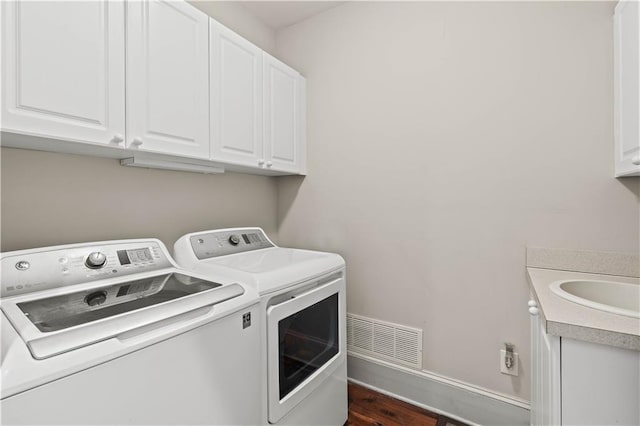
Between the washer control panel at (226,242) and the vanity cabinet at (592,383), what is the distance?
1495mm

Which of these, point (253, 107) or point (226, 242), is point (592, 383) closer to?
point (226, 242)

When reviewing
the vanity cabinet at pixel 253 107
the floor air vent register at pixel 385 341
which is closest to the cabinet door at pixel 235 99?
the vanity cabinet at pixel 253 107

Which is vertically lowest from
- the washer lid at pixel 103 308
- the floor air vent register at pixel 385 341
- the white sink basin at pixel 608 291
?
the floor air vent register at pixel 385 341

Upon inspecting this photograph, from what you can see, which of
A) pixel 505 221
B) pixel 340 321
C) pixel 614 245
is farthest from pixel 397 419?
pixel 614 245

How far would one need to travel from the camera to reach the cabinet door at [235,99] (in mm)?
1591

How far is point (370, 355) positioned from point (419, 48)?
1.98m

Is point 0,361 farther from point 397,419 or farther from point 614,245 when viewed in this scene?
point 614,245

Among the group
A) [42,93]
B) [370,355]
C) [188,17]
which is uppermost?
[188,17]

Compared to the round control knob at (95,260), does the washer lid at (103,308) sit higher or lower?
lower

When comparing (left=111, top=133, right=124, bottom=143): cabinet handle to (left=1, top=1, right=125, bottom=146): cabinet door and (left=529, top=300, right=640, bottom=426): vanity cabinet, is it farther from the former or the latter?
(left=529, top=300, right=640, bottom=426): vanity cabinet

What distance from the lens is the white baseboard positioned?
1618 millimetres

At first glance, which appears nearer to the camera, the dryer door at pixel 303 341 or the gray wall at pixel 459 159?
the dryer door at pixel 303 341

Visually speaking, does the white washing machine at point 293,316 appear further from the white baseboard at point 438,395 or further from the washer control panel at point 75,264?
the white baseboard at point 438,395

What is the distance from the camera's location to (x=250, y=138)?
5.90 ft
